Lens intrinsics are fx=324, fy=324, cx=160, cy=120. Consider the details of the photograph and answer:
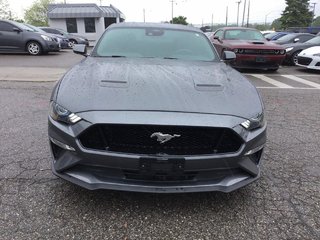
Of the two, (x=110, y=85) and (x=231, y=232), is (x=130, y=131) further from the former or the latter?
(x=231, y=232)

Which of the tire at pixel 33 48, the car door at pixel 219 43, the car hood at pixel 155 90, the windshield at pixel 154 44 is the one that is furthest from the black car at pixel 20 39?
the car hood at pixel 155 90

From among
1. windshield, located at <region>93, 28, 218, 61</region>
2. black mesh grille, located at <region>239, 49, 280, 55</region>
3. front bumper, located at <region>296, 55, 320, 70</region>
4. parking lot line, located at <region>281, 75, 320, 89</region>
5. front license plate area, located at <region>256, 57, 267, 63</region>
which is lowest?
parking lot line, located at <region>281, 75, 320, 89</region>

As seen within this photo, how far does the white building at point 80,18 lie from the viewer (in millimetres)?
33375

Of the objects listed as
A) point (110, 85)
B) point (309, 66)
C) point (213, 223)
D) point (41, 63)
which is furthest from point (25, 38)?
point (213, 223)

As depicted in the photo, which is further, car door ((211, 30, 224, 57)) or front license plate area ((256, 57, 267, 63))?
car door ((211, 30, 224, 57))

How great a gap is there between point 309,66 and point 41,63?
958 centimetres

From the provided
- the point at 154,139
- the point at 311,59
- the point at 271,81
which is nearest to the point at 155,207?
the point at 154,139

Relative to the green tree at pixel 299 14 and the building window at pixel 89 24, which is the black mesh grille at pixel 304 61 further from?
the green tree at pixel 299 14

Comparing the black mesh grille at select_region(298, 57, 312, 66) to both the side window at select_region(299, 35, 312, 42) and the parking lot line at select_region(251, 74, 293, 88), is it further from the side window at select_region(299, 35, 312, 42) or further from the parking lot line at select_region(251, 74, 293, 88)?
the side window at select_region(299, 35, 312, 42)

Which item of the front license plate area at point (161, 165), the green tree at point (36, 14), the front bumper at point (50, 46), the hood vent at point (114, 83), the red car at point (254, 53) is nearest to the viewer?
the front license plate area at point (161, 165)

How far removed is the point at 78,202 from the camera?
2.79 m

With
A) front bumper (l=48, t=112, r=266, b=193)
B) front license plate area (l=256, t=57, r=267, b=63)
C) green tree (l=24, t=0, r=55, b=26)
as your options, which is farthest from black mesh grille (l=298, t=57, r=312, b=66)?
green tree (l=24, t=0, r=55, b=26)

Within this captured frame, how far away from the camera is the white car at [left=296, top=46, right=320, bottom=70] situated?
10.8 metres

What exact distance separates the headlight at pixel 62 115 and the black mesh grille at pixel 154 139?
0.15 metres
